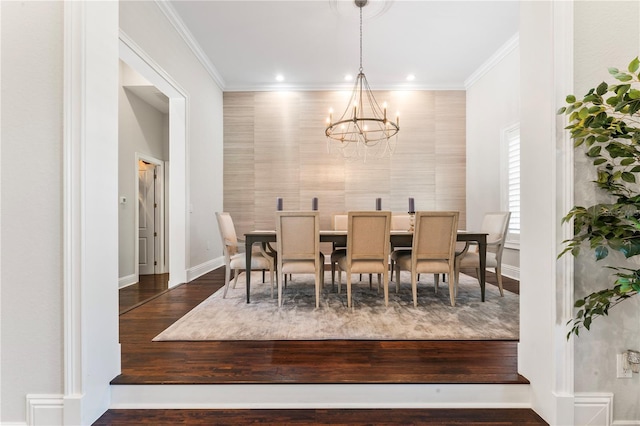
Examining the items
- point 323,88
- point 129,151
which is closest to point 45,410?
point 129,151

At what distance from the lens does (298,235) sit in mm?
2900

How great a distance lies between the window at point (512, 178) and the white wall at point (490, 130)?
10cm

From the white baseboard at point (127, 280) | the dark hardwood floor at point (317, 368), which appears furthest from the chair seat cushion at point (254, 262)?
the white baseboard at point (127, 280)

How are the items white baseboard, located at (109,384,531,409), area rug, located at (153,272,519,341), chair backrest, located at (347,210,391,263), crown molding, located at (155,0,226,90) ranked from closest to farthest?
1. white baseboard, located at (109,384,531,409)
2. area rug, located at (153,272,519,341)
3. chair backrest, located at (347,210,391,263)
4. crown molding, located at (155,0,226,90)

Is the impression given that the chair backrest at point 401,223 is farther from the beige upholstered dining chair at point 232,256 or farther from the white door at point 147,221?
the white door at point 147,221

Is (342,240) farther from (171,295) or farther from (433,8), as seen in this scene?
(433,8)

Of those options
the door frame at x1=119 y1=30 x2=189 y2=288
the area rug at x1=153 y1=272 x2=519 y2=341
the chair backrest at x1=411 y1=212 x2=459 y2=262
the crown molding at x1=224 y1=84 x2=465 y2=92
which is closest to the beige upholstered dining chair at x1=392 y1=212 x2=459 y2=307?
the chair backrest at x1=411 y1=212 x2=459 y2=262

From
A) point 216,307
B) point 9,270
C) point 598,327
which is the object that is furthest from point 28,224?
point 598,327

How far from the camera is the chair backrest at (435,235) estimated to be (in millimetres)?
2891

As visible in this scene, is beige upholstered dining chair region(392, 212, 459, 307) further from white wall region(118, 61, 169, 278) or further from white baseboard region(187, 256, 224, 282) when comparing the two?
white wall region(118, 61, 169, 278)

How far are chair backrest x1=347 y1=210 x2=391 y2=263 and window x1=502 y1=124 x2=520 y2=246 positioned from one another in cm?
258

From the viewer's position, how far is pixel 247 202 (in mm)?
5738

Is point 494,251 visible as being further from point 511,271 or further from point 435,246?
point 511,271

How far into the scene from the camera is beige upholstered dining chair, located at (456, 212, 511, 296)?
322 centimetres
